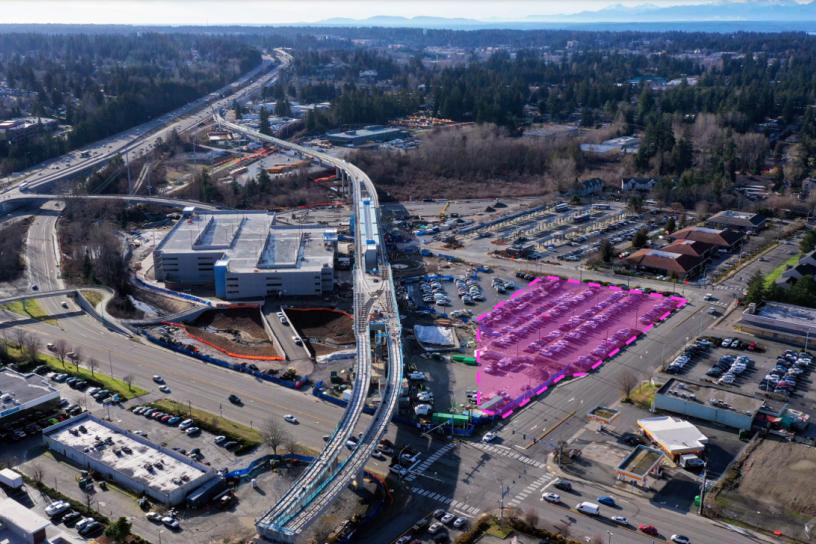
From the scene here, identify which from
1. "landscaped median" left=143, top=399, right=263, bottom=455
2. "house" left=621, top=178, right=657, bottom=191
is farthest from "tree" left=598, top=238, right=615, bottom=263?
"landscaped median" left=143, top=399, right=263, bottom=455

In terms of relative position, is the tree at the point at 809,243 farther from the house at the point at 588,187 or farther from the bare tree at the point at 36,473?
the bare tree at the point at 36,473

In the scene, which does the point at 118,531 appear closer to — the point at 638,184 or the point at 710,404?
the point at 710,404

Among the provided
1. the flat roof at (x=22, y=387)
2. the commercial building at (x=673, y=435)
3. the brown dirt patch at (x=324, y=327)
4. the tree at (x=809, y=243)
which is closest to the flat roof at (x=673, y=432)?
the commercial building at (x=673, y=435)

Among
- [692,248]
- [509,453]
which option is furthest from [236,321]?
[692,248]

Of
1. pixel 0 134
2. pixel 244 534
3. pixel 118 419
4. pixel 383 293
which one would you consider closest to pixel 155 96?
pixel 0 134

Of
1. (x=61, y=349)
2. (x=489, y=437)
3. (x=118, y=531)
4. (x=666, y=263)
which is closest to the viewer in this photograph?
(x=118, y=531)

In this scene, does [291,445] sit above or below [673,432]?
below
